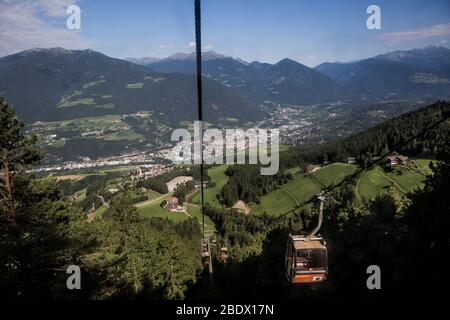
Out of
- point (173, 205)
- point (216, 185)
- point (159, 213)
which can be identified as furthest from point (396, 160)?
point (159, 213)

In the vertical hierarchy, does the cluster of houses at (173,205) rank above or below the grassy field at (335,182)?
below

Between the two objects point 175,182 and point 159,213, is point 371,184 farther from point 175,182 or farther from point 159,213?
point 175,182

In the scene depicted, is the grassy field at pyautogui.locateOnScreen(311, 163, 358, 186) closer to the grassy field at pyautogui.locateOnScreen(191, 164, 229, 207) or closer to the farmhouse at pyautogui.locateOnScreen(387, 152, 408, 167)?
the farmhouse at pyautogui.locateOnScreen(387, 152, 408, 167)

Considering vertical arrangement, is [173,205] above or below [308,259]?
below

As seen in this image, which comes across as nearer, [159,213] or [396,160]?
[396,160]

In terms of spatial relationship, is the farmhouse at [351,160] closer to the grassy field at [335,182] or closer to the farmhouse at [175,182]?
the grassy field at [335,182]

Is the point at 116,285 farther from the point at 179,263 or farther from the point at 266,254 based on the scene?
the point at 266,254

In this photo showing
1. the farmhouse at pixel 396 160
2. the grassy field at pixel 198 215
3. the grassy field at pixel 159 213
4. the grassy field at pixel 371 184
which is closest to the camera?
the grassy field at pixel 371 184

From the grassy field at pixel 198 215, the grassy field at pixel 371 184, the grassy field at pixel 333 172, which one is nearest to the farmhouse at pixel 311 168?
the grassy field at pixel 333 172

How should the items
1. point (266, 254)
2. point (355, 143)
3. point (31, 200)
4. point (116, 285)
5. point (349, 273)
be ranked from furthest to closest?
1. point (355, 143)
2. point (266, 254)
3. point (349, 273)
4. point (116, 285)
5. point (31, 200)
